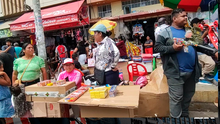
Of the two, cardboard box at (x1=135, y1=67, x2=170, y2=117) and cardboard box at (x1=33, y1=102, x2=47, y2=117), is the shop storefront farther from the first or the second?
cardboard box at (x1=135, y1=67, x2=170, y2=117)

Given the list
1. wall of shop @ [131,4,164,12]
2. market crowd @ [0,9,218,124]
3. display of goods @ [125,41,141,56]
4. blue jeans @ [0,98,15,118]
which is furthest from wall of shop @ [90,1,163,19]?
blue jeans @ [0,98,15,118]

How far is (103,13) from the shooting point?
1.70 meters

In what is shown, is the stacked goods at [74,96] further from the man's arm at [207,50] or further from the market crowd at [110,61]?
the man's arm at [207,50]

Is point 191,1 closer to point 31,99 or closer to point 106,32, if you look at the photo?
point 106,32

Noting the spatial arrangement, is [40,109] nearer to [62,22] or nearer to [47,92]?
[47,92]

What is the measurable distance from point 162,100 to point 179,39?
697mm

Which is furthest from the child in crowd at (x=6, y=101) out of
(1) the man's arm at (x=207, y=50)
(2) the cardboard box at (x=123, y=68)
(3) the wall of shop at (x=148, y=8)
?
(1) the man's arm at (x=207, y=50)

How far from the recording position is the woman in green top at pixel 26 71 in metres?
1.72

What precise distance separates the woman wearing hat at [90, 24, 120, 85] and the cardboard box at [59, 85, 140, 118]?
12.4 inches

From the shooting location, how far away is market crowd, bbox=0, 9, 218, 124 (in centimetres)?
134

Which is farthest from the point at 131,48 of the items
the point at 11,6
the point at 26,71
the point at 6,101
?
the point at 6,101

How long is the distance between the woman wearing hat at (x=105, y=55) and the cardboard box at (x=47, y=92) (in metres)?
0.44

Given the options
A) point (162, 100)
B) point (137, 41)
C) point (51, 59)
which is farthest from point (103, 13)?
point (162, 100)

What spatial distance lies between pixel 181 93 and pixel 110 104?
731 mm
